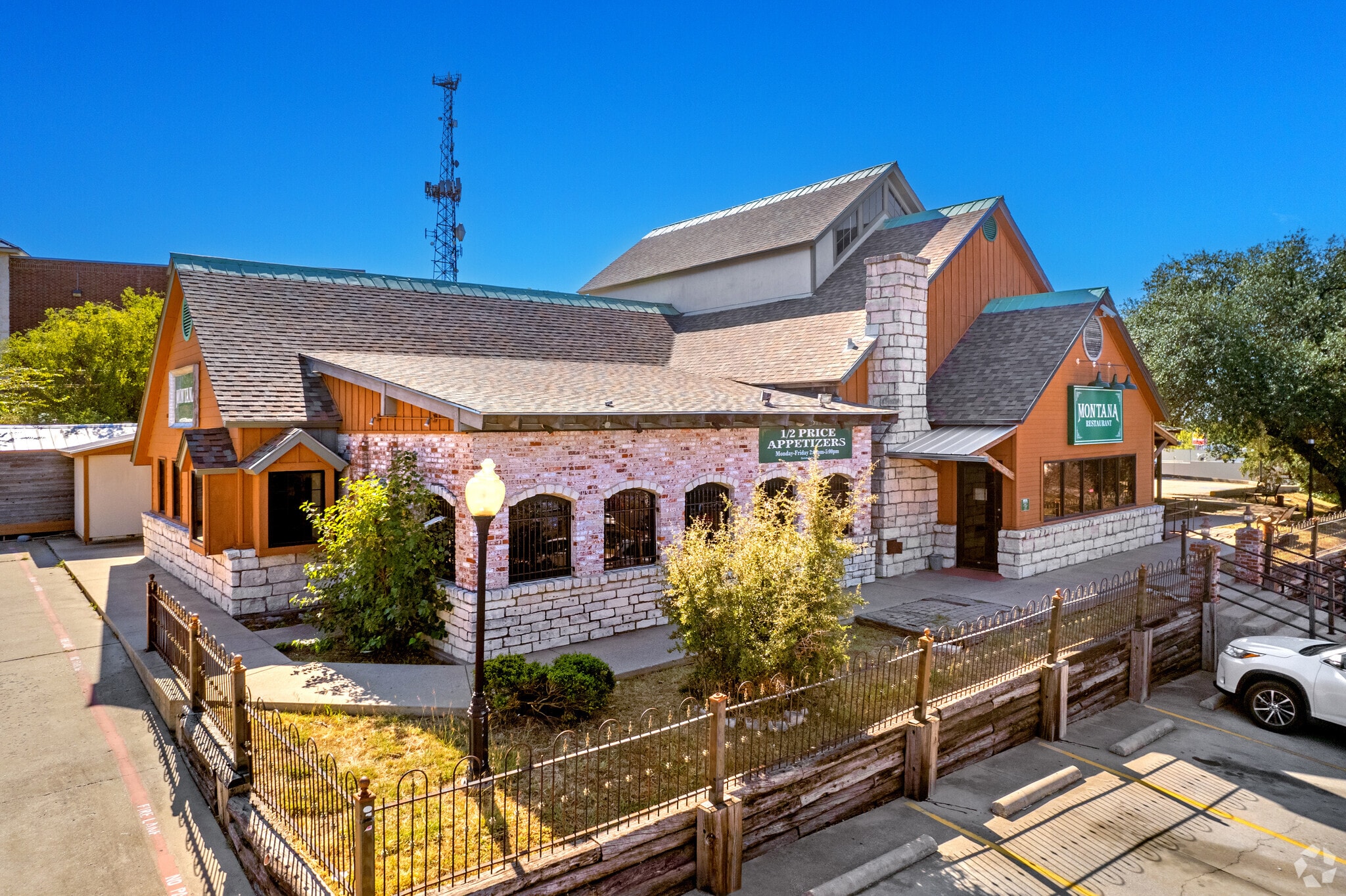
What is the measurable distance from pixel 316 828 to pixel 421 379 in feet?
25.8

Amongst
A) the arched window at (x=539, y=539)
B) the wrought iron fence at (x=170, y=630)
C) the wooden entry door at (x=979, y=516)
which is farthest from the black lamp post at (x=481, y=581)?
the wooden entry door at (x=979, y=516)

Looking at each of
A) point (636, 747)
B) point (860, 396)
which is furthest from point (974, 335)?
point (636, 747)

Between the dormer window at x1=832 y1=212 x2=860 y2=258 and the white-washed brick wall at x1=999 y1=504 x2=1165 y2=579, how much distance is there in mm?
9897

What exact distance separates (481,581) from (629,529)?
18.8ft

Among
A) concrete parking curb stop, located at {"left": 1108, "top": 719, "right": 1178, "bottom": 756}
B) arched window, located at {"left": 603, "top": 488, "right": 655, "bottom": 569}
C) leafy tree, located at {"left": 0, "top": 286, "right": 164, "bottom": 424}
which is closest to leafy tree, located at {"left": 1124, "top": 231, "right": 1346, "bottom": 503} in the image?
concrete parking curb stop, located at {"left": 1108, "top": 719, "right": 1178, "bottom": 756}

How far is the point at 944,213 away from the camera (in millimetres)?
22281

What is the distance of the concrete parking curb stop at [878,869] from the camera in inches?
261

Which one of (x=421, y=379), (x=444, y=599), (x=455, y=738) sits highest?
(x=421, y=379)

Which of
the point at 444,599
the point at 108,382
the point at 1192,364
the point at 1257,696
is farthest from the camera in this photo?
the point at 108,382

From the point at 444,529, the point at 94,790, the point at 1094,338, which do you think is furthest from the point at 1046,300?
the point at 94,790

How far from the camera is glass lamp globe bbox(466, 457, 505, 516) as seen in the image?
25.1 feet

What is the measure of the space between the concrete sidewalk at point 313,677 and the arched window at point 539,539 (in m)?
1.79

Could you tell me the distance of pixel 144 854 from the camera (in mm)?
7098

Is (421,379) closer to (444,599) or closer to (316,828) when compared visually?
(444,599)
